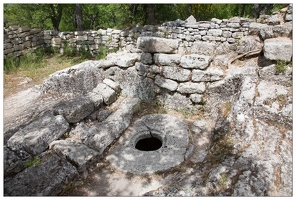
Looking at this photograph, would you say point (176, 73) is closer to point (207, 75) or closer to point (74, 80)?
point (207, 75)

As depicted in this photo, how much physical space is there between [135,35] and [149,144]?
6.11 meters

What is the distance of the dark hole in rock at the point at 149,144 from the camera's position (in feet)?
15.6

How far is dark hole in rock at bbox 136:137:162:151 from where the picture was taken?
188 inches

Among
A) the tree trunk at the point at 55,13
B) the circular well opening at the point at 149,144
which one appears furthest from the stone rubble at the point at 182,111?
the tree trunk at the point at 55,13

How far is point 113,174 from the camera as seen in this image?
3.57 meters

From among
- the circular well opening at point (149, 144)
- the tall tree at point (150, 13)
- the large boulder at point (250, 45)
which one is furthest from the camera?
the tall tree at point (150, 13)

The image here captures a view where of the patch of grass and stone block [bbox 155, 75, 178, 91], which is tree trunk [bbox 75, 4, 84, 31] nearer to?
stone block [bbox 155, 75, 178, 91]

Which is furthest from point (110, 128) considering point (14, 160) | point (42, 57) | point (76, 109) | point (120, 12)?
point (120, 12)

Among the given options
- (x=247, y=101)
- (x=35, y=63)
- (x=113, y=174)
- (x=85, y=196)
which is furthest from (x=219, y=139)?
(x=35, y=63)

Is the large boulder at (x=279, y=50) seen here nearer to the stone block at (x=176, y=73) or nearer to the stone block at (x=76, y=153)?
the stone block at (x=176, y=73)

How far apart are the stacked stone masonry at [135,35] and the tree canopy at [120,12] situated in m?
0.68

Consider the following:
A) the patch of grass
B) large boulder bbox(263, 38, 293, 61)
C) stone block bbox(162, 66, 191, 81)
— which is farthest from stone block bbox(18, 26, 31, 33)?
large boulder bbox(263, 38, 293, 61)

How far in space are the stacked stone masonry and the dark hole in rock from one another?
3793mm

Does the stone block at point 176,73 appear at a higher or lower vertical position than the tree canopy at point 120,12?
lower
